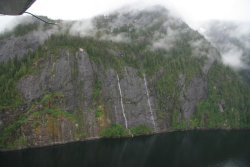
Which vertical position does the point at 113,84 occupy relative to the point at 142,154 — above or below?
below

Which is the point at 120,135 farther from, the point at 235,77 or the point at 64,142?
the point at 235,77

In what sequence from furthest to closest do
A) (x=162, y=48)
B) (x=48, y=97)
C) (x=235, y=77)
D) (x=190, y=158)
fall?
(x=235, y=77), (x=162, y=48), (x=48, y=97), (x=190, y=158)

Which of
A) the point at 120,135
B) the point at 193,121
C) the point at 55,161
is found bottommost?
the point at 193,121

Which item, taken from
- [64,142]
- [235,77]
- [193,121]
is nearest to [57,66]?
[64,142]

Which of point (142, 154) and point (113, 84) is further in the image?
point (113, 84)

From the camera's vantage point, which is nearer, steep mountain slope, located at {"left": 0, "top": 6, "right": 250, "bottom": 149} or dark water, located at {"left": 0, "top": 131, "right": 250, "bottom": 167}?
dark water, located at {"left": 0, "top": 131, "right": 250, "bottom": 167}
